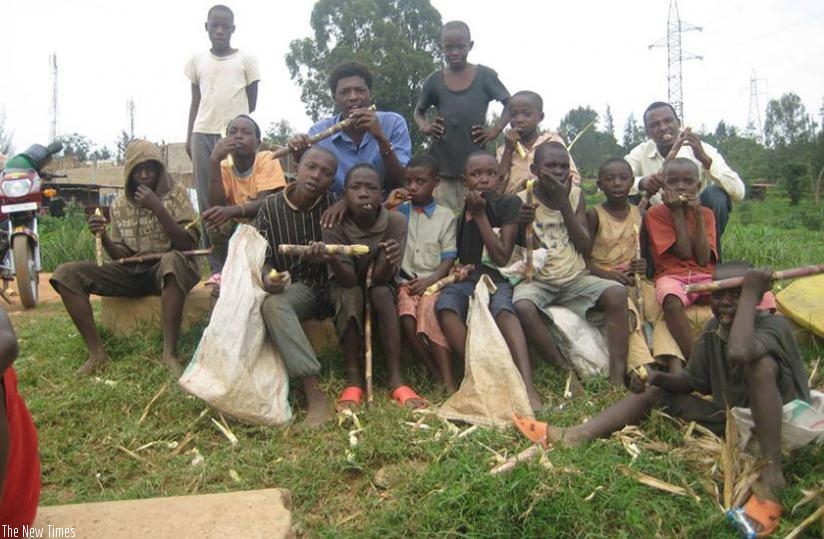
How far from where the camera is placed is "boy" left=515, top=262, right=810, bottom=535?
99.0 inches

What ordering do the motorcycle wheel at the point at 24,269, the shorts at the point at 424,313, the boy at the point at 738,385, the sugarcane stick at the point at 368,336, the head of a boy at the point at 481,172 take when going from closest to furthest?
1. the boy at the point at 738,385
2. the sugarcane stick at the point at 368,336
3. the shorts at the point at 424,313
4. the head of a boy at the point at 481,172
5. the motorcycle wheel at the point at 24,269

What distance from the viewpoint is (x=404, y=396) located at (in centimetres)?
358

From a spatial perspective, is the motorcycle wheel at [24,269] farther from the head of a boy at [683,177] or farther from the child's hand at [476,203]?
the head of a boy at [683,177]

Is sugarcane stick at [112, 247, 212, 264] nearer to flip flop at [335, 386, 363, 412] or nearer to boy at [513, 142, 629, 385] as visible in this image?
flip flop at [335, 386, 363, 412]

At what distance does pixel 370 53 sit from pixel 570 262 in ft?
59.6

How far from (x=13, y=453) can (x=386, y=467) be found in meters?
1.39

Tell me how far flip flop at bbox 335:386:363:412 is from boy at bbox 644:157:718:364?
170cm

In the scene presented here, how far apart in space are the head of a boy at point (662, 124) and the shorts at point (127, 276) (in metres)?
3.06

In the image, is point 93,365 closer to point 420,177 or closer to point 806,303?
point 420,177

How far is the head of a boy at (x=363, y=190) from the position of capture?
3.74 meters

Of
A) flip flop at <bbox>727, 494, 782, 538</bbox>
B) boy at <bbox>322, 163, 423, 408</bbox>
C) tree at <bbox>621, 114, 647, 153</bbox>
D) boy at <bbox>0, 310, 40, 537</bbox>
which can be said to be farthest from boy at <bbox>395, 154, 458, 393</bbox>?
tree at <bbox>621, 114, 647, 153</bbox>

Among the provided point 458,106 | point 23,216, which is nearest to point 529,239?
point 458,106

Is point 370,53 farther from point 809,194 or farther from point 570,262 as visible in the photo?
point 570,262

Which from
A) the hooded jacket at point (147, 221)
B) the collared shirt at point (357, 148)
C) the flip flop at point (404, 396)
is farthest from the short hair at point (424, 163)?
the hooded jacket at point (147, 221)
